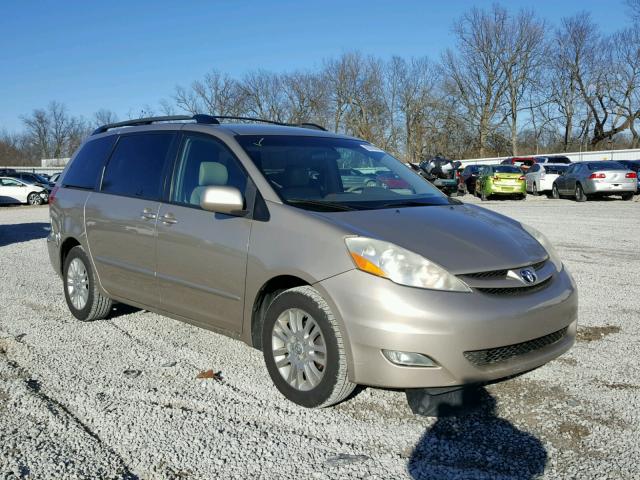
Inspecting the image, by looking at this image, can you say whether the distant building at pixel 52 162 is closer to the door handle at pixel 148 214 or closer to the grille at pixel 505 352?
the door handle at pixel 148 214

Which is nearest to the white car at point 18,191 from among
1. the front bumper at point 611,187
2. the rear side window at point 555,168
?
the rear side window at point 555,168

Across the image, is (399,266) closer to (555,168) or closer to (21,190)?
(555,168)

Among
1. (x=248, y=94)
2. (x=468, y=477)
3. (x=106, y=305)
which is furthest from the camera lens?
(x=248, y=94)

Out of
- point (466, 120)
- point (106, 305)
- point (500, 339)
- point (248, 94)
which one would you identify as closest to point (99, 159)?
point (106, 305)

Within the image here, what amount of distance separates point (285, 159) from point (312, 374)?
159 cm

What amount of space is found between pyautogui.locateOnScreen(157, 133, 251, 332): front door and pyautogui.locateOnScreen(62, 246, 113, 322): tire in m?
1.21

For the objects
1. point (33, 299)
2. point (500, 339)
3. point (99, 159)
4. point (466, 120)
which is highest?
point (466, 120)

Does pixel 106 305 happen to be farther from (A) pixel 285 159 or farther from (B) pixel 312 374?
(B) pixel 312 374

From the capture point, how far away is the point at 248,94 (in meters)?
73.2

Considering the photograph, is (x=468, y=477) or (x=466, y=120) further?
(x=466, y=120)

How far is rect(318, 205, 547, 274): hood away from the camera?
354cm

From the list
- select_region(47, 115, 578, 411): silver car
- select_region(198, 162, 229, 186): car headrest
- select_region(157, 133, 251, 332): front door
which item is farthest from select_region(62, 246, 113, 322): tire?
select_region(198, 162, 229, 186): car headrest

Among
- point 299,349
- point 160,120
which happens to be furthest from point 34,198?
point 299,349

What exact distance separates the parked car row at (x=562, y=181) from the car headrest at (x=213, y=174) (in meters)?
21.4
